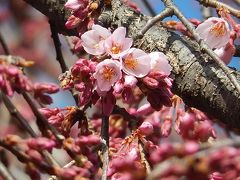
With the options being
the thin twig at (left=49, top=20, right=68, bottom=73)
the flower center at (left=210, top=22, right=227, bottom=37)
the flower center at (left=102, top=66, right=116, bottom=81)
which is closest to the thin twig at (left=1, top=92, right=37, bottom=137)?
the flower center at (left=102, top=66, right=116, bottom=81)

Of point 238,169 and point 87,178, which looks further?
point 87,178

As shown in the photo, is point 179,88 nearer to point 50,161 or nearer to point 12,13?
point 50,161

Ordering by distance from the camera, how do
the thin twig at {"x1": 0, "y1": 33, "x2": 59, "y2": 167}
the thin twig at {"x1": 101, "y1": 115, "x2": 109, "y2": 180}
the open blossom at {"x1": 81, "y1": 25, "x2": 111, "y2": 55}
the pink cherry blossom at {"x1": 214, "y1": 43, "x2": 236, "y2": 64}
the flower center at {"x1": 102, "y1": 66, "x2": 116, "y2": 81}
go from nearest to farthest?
the thin twig at {"x1": 0, "y1": 33, "x2": 59, "y2": 167} < the thin twig at {"x1": 101, "y1": 115, "x2": 109, "y2": 180} < the flower center at {"x1": 102, "y1": 66, "x2": 116, "y2": 81} < the open blossom at {"x1": 81, "y1": 25, "x2": 111, "y2": 55} < the pink cherry blossom at {"x1": 214, "y1": 43, "x2": 236, "y2": 64}

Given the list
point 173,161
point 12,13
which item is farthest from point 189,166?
point 12,13

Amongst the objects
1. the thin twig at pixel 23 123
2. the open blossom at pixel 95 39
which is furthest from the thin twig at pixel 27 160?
the open blossom at pixel 95 39

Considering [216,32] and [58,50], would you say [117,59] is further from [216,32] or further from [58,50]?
[58,50]

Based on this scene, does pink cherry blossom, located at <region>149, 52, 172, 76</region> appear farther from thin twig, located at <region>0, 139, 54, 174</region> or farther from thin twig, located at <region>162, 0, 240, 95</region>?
thin twig, located at <region>0, 139, 54, 174</region>

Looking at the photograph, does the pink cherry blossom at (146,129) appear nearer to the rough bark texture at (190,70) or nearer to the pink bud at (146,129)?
the pink bud at (146,129)
